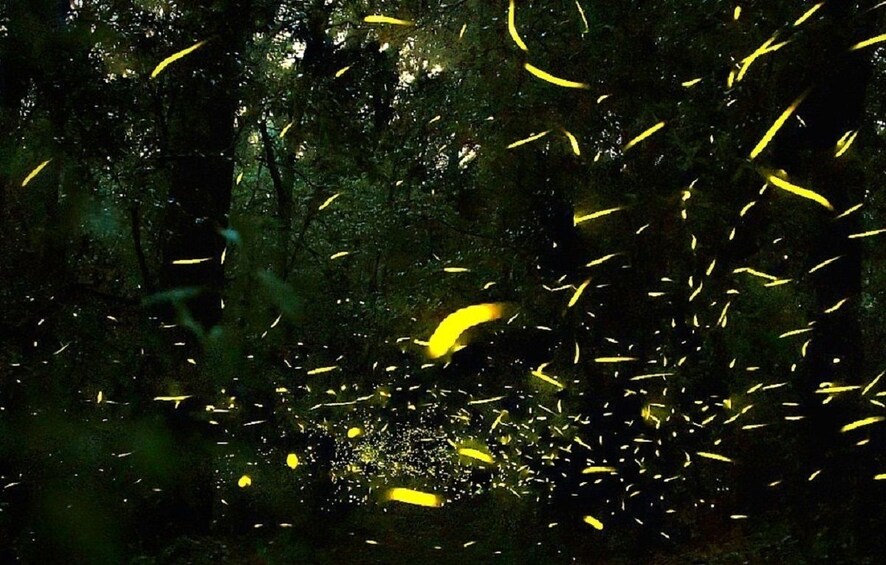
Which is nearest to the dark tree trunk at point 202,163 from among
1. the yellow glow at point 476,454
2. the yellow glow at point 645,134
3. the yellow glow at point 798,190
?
the yellow glow at point 645,134

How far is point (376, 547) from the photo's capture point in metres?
9.12

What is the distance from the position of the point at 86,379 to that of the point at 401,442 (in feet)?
25.6

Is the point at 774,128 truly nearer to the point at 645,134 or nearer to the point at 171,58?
the point at 645,134

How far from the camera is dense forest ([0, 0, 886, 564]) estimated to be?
18.0 ft

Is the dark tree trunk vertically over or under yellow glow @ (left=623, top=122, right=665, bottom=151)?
over

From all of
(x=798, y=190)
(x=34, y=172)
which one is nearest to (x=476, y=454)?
(x=798, y=190)

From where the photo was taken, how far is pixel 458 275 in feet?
36.2

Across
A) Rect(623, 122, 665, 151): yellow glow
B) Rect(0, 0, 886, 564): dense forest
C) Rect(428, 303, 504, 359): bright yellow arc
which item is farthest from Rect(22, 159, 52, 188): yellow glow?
Rect(428, 303, 504, 359): bright yellow arc

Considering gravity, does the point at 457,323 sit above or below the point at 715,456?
above

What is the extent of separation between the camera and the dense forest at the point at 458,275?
5.50 metres

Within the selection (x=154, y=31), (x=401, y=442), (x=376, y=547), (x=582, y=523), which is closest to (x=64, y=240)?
(x=154, y=31)

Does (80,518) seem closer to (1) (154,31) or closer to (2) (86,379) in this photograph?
(2) (86,379)

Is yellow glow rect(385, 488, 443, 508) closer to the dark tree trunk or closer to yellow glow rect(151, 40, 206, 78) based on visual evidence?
the dark tree trunk

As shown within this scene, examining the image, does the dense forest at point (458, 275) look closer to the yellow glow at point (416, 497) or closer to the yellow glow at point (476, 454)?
the yellow glow at point (476, 454)
